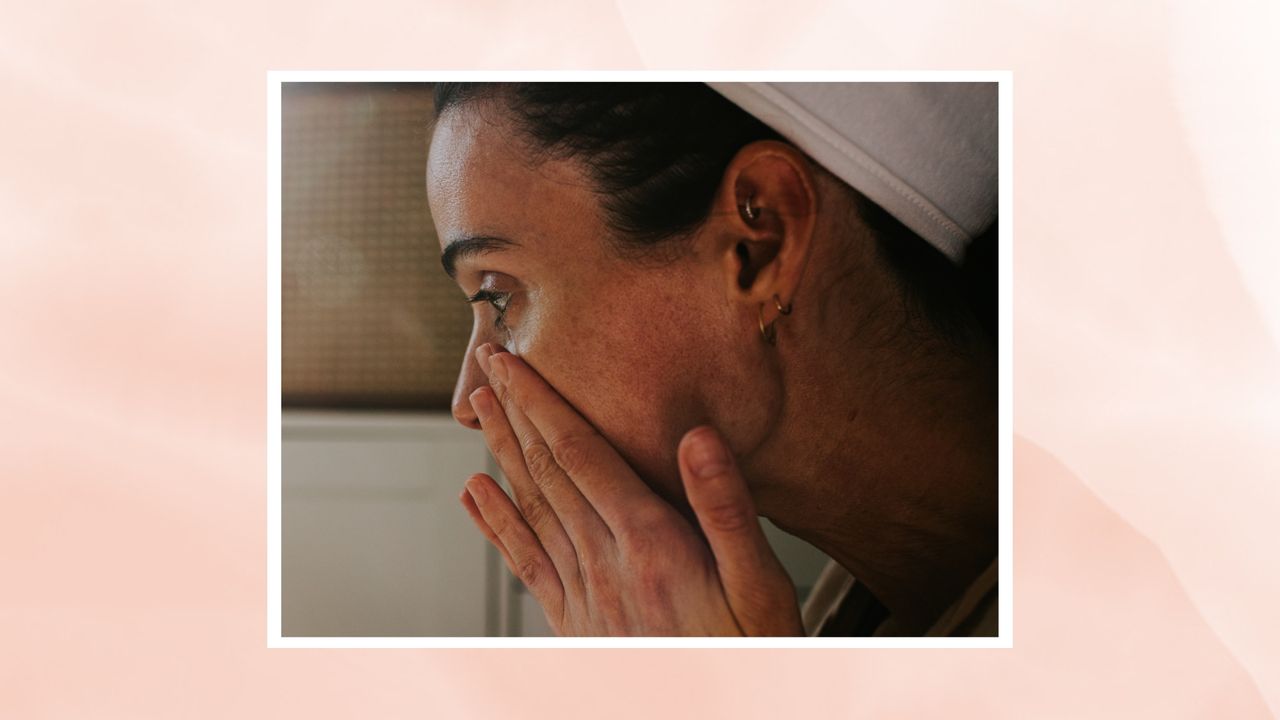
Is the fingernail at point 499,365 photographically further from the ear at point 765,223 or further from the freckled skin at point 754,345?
the ear at point 765,223

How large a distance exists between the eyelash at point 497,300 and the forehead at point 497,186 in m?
0.06

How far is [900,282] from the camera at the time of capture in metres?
1.20

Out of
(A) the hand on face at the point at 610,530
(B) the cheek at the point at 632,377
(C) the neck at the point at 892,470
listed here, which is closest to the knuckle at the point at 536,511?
(A) the hand on face at the point at 610,530

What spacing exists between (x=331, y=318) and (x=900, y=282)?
61 cm

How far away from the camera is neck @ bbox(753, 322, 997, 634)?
1.21 metres

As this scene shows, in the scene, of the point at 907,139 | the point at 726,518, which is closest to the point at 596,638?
the point at 726,518

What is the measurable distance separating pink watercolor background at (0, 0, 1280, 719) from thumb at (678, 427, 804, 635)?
0.12 m

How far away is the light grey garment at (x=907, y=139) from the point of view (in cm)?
119

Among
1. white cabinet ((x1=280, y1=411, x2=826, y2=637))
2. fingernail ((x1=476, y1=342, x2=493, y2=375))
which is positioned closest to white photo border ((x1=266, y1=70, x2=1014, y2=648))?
white cabinet ((x1=280, y1=411, x2=826, y2=637))

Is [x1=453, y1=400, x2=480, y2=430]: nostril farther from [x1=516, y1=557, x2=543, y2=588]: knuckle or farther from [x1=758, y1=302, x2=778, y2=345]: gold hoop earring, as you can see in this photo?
[x1=758, y1=302, x2=778, y2=345]: gold hoop earring

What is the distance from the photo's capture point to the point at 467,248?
121cm
